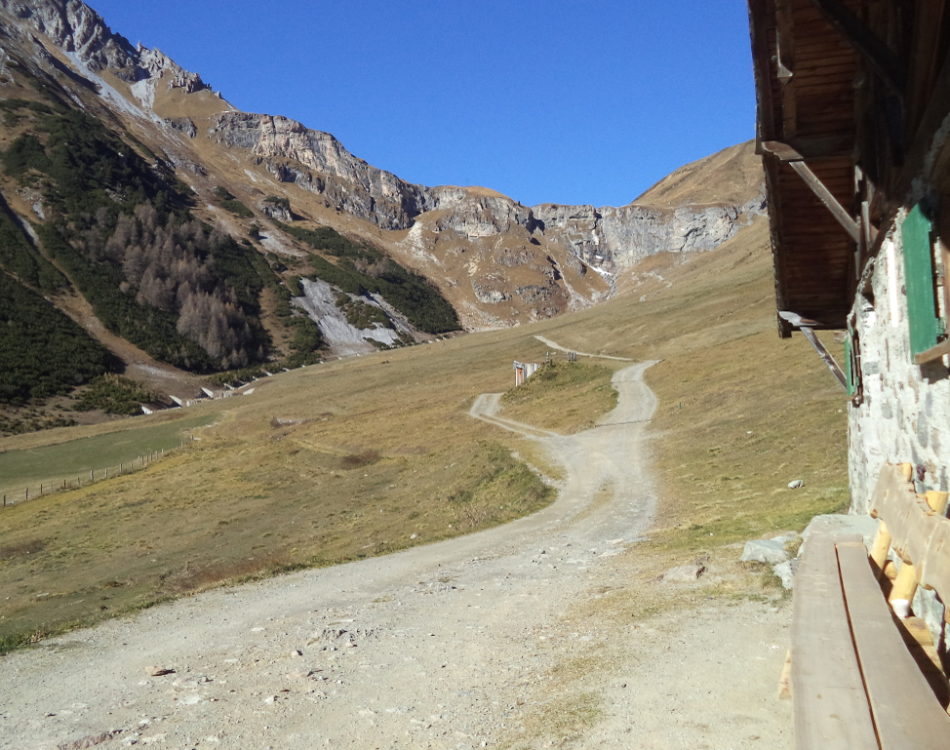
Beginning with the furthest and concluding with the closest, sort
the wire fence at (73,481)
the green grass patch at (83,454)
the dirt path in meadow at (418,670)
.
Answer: the green grass patch at (83,454) → the wire fence at (73,481) → the dirt path in meadow at (418,670)

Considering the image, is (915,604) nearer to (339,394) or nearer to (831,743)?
(831,743)

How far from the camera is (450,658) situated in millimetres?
10773

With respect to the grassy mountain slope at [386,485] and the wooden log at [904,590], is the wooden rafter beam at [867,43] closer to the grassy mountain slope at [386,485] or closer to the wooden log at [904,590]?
the wooden log at [904,590]

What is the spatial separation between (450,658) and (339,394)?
74.7m

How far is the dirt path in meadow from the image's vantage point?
7.80 m

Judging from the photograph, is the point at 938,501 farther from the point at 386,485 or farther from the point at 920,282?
the point at 386,485

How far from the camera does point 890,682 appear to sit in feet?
13.6

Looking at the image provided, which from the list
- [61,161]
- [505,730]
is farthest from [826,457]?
[61,161]

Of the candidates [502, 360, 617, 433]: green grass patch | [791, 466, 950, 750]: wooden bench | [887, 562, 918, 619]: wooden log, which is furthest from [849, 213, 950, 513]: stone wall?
[502, 360, 617, 433]: green grass patch

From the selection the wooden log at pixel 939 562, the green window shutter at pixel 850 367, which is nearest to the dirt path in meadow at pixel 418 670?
the wooden log at pixel 939 562

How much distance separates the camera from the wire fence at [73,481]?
45566mm

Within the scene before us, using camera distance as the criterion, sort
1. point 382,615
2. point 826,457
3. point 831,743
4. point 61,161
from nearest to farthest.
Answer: point 831,743 < point 382,615 < point 826,457 < point 61,161

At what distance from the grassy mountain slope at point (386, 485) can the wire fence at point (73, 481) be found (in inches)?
86.2

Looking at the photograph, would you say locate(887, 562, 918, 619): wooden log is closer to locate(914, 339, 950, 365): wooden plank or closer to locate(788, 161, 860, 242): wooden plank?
locate(914, 339, 950, 365): wooden plank
